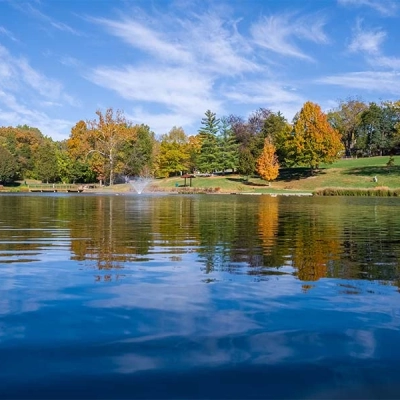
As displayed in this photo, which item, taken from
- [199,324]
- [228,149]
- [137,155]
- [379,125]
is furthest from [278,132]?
[199,324]

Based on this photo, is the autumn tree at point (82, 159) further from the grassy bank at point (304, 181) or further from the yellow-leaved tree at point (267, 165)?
the yellow-leaved tree at point (267, 165)

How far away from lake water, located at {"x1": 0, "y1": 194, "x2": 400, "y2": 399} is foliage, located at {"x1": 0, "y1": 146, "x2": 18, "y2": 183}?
100242 mm

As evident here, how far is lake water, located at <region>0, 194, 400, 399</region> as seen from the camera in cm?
402

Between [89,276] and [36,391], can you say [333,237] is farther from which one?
[36,391]

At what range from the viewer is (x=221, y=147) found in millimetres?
96062

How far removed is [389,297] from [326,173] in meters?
79.1

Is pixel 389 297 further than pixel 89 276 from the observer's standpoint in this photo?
No

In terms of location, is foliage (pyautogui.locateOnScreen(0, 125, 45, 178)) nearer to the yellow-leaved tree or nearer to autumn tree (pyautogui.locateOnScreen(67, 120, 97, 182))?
autumn tree (pyautogui.locateOnScreen(67, 120, 97, 182))

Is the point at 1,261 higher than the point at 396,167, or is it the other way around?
the point at 396,167

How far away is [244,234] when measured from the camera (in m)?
15.8

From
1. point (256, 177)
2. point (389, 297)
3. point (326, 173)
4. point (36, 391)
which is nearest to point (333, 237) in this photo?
point (389, 297)

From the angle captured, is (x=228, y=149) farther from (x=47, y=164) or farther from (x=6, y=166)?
(x=6, y=166)

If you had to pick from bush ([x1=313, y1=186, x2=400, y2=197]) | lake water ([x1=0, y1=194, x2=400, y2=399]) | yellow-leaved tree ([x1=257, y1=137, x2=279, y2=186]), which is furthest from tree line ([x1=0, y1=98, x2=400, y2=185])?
lake water ([x1=0, y1=194, x2=400, y2=399])

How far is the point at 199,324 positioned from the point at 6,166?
108041 millimetres
